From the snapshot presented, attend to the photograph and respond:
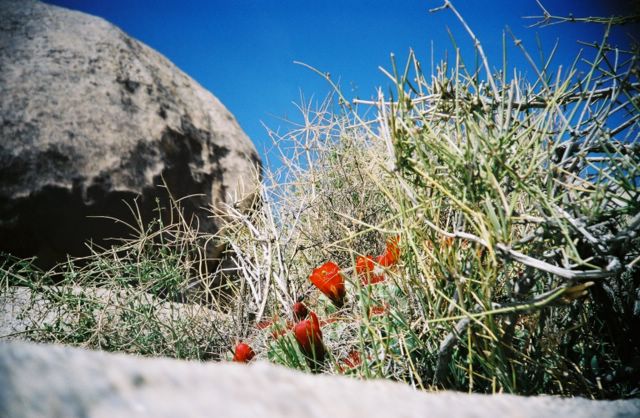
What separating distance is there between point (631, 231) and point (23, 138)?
3.14 meters

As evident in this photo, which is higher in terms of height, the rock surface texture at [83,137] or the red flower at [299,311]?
the rock surface texture at [83,137]

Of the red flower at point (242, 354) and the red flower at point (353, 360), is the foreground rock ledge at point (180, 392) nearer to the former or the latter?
the red flower at point (353, 360)

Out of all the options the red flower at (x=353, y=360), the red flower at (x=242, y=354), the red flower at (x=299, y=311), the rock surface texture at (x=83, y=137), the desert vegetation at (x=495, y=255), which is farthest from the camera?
the rock surface texture at (x=83, y=137)

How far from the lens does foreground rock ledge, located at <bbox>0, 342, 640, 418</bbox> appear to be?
28cm

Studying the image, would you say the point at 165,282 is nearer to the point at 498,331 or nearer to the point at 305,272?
the point at 305,272

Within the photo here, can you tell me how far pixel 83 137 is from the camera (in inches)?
106

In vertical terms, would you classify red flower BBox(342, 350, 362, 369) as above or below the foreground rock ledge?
below

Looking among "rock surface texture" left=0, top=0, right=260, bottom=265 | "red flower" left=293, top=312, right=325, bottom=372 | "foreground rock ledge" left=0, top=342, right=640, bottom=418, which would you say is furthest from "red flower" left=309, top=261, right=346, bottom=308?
"rock surface texture" left=0, top=0, right=260, bottom=265

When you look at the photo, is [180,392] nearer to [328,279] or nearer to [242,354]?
[242,354]

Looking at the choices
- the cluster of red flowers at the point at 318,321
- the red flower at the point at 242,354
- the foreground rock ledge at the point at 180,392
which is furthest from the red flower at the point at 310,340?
the foreground rock ledge at the point at 180,392

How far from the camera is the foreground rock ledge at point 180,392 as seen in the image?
0.91 feet

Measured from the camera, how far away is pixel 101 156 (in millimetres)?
2697

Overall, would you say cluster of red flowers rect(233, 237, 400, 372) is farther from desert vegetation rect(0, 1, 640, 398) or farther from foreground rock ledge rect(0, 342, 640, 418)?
foreground rock ledge rect(0, 342, 640, 418)

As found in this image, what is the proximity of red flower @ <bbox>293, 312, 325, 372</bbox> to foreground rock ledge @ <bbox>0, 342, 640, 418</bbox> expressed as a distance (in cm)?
50
